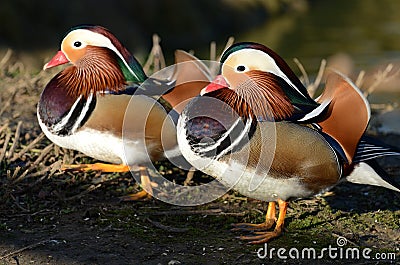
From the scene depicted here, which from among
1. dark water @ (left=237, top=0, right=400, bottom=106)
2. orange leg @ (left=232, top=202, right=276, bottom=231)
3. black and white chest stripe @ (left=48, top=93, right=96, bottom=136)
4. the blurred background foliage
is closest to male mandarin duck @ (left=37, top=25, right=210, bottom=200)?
black and white chest stripe @ (left=48, top=93, right=96, bottom=136)

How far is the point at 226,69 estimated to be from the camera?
276 centimetres

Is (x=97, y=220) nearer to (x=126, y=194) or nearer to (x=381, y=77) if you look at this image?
(x=126, y=194)

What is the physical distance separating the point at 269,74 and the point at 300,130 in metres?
0.27

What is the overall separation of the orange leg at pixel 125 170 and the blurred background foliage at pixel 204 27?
25.6ft

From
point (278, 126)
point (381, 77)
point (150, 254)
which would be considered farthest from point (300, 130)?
point (381, 77)

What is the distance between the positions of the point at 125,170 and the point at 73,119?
43 cm

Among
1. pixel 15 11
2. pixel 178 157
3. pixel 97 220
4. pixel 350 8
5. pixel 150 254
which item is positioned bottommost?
pixel 150 254

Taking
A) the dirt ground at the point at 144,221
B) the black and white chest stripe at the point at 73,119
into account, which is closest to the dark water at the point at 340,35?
the dirt ground at the point at 144,221

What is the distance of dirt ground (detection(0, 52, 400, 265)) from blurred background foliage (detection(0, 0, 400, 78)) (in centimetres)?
771

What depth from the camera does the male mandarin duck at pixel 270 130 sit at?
270cm

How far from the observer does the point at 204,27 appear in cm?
1630

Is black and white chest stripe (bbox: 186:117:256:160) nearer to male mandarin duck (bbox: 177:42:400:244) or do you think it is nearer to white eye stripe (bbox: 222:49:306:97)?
male mandarin duck (bbox: 177:42:400:244)

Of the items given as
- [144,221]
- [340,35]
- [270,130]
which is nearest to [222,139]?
[270,130]

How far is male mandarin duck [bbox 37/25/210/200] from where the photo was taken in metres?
3.09
